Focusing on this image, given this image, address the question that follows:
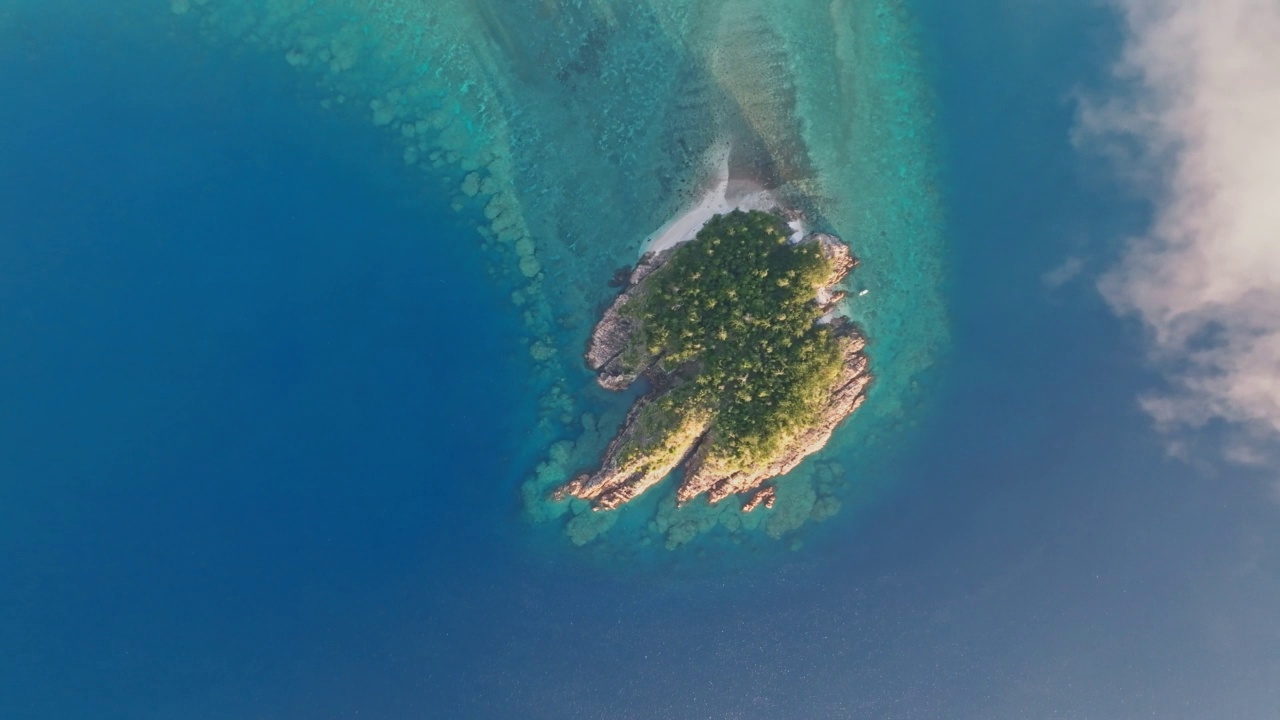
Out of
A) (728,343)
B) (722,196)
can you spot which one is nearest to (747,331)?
(728,343)

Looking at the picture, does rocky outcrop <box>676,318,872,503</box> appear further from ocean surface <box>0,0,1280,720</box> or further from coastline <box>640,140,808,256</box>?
coastline <box>640,140,808,256</box>

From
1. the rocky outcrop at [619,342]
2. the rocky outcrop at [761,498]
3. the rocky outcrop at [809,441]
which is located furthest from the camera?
the rocky outcrop at [761,498]

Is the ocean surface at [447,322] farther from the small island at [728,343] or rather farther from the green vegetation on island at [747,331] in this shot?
the green vegetation on island at [747,331]

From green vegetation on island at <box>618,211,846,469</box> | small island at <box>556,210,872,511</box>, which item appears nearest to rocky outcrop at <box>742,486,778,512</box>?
small island at <box>556,210,872,511</box>

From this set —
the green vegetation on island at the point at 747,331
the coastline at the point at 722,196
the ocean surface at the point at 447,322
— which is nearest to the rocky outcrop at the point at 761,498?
the ocean surface at the point at 447,322

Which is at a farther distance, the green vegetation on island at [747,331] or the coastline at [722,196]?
the coastline at [722,196]

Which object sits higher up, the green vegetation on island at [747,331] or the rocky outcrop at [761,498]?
the green vegetation on island at [747,331]

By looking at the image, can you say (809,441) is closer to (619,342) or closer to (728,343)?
(728,343)
